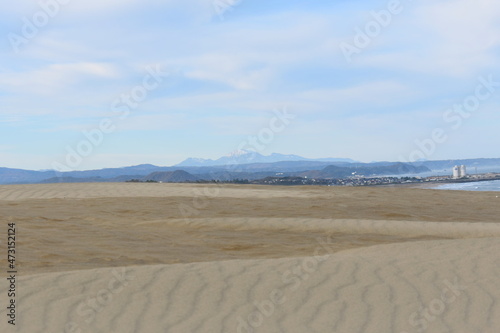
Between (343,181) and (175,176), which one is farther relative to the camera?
(175,176)

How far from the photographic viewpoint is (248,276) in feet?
21.4

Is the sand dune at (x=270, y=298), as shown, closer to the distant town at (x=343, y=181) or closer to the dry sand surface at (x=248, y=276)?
the dry sand surface at (x=248, y=276)

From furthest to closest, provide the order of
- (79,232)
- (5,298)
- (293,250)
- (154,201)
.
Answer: (154,201) < (79,232) < (293,250) < (5,298)

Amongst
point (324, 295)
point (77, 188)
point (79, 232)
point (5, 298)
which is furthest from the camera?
point (77, 188)

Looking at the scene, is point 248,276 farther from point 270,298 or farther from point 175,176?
point 175,176

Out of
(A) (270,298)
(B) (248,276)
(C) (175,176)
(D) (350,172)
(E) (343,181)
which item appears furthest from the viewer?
(D) (350,172)

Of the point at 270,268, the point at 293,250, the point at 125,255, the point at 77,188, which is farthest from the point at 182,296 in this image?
the point at 77,188

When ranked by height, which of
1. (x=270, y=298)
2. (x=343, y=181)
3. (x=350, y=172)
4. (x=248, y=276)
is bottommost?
(x=270, y=298)

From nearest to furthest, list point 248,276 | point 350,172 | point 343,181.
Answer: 1. point 248,276
2. point 343,181
3. point 350,172

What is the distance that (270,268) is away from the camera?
694cm

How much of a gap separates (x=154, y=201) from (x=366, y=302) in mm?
12217

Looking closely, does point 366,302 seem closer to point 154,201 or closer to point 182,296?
point 182,296

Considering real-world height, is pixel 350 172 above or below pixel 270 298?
above

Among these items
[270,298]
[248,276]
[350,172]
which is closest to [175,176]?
[350,172]
